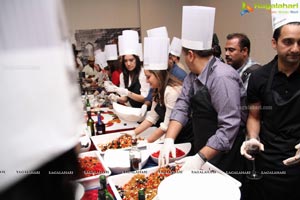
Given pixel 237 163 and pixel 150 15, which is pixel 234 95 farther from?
pixel 150 15

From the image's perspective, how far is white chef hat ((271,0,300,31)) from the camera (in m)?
1.34

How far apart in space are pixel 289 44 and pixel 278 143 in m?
0.51

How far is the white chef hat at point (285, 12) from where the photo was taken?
1.34 meters

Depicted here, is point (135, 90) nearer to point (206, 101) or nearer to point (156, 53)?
point (156, 53)

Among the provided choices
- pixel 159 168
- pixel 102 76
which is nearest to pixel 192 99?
pixel 159 168

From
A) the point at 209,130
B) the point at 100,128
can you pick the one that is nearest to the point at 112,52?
the point at 100,128

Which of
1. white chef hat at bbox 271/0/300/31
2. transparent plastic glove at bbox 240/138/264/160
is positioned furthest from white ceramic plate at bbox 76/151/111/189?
white chef hat at bbox 271/0/300/31

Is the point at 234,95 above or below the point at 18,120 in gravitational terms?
below

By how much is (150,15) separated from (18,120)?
442cm

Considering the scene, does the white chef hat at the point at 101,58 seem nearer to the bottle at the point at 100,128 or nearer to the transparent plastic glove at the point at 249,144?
the bottle at the point at 100,128

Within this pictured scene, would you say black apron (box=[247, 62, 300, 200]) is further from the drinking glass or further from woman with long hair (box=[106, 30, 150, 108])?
woman with long hair (box=[106, 30, 150, 108])

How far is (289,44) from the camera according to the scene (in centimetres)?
Result: 130

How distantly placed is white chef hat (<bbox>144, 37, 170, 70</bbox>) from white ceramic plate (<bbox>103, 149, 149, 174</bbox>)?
0.65 meters

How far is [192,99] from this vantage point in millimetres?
1458
